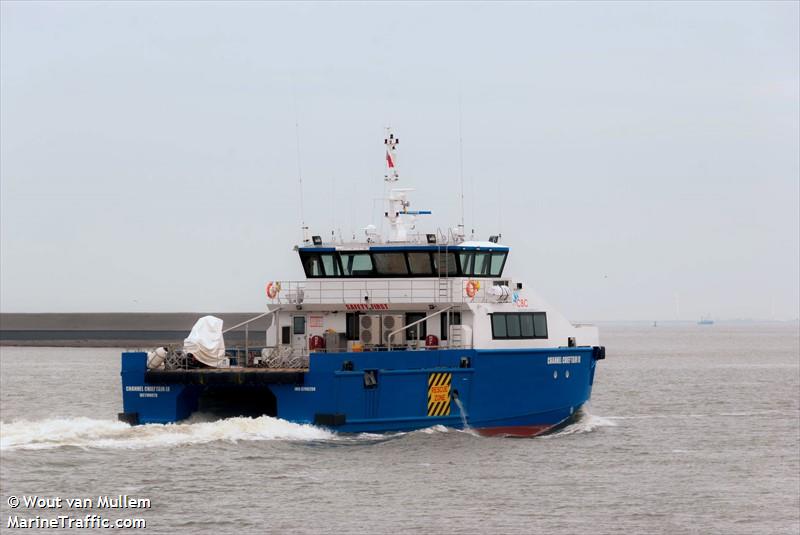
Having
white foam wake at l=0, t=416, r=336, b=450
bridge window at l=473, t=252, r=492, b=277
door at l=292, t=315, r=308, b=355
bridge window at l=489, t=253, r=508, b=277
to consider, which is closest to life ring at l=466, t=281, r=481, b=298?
bridge window at l=473, t=252, r=492, b=277

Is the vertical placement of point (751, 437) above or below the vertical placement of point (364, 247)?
below

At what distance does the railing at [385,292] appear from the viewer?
30766 mm

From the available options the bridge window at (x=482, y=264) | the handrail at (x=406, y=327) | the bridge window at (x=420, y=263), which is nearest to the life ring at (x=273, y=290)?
the handrail at (x=406, y=327)

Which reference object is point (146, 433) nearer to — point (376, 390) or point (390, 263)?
point (376, 390)

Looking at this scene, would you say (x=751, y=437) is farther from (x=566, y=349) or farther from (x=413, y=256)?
(x=413, y=256)

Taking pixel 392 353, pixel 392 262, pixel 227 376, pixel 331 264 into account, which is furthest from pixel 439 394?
pixel 227 376

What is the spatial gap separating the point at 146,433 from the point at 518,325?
941 centimetres

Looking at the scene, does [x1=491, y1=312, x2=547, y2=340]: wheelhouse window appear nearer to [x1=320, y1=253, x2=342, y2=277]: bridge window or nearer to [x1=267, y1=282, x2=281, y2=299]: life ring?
[x1=320, y1=253, x2=342, y2=277]: bridge window

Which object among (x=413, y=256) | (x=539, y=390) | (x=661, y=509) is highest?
(x=413, y=256)

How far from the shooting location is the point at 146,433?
27.7 meters

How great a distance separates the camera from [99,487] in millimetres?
23188

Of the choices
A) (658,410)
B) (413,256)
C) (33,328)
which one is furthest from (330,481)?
(33,328)

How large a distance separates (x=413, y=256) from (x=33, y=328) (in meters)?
87.7

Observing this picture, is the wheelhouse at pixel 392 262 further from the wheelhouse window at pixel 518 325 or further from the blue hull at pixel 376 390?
the blue hull at pixel 376 390
